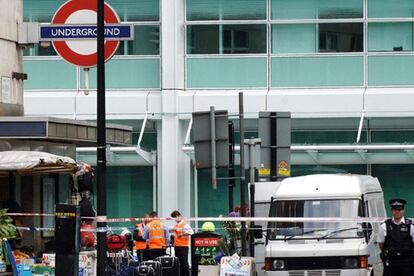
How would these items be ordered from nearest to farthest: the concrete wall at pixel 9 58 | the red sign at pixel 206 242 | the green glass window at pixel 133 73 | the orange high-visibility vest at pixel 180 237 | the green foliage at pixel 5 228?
the green foliage at pixel 5 228 → the concrete wall at pixel 9 58 → the red sign at pixel 206 242 → the orange high-visibility vest at pixel 180 237 → the green glass window at pixel 133 73

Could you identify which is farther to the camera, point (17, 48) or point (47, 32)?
point (17, 48)

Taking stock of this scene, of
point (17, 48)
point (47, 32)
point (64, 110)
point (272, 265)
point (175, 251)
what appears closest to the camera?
point (47, 32)

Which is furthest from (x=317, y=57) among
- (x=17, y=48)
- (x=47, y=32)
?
(x=47, y=32)

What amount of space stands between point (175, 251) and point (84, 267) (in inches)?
256

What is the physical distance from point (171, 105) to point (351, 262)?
47.7ft

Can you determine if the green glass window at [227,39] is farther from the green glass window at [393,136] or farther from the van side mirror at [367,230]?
the van side mirror at [367,230]

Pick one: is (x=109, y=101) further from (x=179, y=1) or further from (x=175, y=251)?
(x=175, y=251)

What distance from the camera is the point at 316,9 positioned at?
3584 cm

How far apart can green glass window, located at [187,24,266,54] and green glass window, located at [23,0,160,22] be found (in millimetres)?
1107

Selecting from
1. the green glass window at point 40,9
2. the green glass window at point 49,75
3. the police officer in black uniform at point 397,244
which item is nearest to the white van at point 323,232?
the police officer in black uniform at point 397,244

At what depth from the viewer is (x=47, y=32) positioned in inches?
813

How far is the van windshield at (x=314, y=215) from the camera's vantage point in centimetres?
2242

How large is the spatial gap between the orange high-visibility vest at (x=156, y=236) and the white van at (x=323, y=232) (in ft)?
13.0

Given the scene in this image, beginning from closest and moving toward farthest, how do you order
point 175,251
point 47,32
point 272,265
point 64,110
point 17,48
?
1. point 47,32
2. point 272,265
3. point 17,48
4. point 175,251
5. point 64,110
